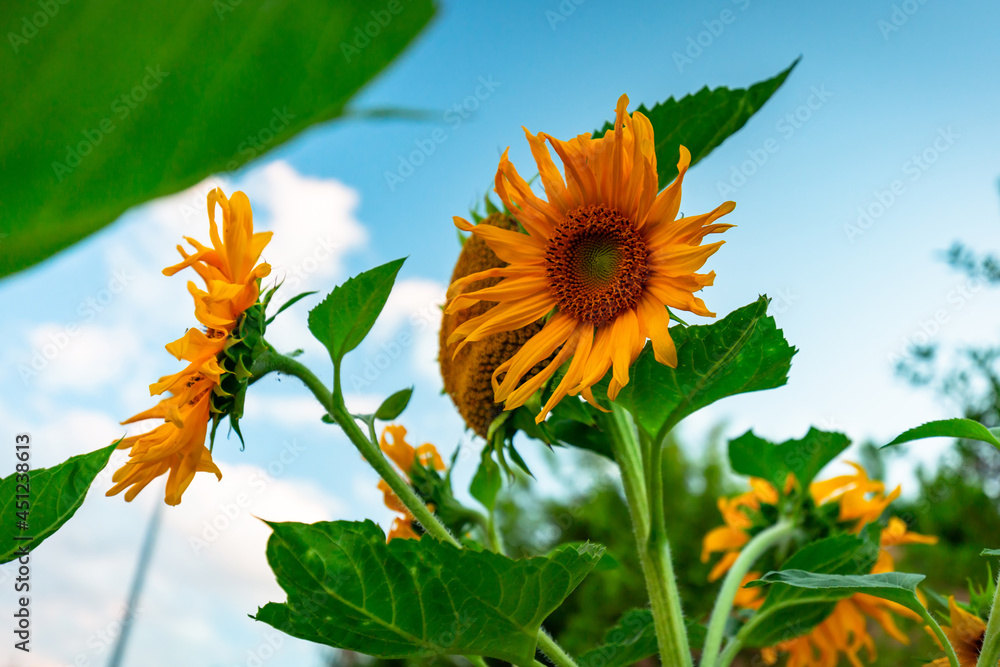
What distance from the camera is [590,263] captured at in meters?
0.44

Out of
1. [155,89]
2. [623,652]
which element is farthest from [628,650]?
[155,89]

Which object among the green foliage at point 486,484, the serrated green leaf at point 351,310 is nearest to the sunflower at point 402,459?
the green foliage at point 486,484

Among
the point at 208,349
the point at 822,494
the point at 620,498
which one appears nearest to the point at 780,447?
the point at 822,494

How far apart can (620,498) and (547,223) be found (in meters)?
2.56

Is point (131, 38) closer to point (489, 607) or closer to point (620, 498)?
point (489, 607)

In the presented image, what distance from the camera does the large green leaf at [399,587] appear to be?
367mm

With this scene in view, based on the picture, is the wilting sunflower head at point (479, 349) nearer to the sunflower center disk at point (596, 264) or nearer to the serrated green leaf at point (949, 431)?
the sunflower center disk at point (596, 264)

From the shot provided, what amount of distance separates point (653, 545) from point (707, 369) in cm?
16

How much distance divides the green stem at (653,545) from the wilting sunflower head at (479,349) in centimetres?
8

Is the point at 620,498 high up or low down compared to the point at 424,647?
up

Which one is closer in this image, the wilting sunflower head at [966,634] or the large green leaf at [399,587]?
the large green leaf at [399,587]

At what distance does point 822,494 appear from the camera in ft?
2.45

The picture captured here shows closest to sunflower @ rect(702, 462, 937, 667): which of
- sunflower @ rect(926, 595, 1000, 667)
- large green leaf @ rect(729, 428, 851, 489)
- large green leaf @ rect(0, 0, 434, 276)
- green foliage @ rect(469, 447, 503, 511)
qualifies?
large green leaf @ rect(729, 428, 851, 489)

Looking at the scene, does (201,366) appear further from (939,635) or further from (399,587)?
(939,635)
